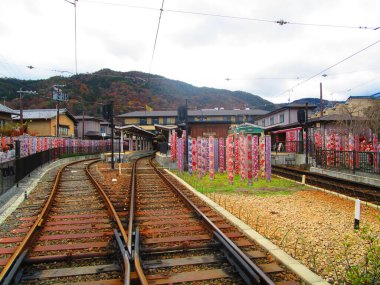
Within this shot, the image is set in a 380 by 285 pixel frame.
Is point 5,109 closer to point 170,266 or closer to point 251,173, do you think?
point 251,173

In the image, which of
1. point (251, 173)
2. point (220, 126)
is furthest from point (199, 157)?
point (220, 126)

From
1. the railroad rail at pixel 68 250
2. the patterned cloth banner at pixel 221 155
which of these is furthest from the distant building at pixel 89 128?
the railroad rail at pixel 68 250

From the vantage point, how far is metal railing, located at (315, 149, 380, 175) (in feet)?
42.2

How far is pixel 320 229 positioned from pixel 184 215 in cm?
293

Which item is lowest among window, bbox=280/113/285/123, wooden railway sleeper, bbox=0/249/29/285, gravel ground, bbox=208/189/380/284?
→ gravel ground, bbox=208/189/380/284

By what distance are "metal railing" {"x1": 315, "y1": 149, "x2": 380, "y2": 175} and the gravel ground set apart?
319 centimetres

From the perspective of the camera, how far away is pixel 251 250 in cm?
512

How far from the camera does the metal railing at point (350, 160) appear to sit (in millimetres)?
12867

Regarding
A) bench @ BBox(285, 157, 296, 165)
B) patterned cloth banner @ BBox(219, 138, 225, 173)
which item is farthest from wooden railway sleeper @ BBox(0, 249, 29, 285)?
bench @ BBox(285, 157, 296, 165)

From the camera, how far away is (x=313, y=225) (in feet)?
22.1

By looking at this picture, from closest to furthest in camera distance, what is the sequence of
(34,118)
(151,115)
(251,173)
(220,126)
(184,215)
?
1. (184,215)
2. (251,173)
3. (220,126)
4. (34,118)
5. (151,115)

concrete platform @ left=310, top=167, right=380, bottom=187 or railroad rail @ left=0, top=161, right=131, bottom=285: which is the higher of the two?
concrete platform @ left=310, top=167, right=380, bottom=187

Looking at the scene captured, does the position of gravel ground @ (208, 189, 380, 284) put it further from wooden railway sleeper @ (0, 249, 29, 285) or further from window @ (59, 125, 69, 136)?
window @ (59, 125, 69, 136)

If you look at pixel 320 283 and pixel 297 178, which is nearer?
pixel 320 283
